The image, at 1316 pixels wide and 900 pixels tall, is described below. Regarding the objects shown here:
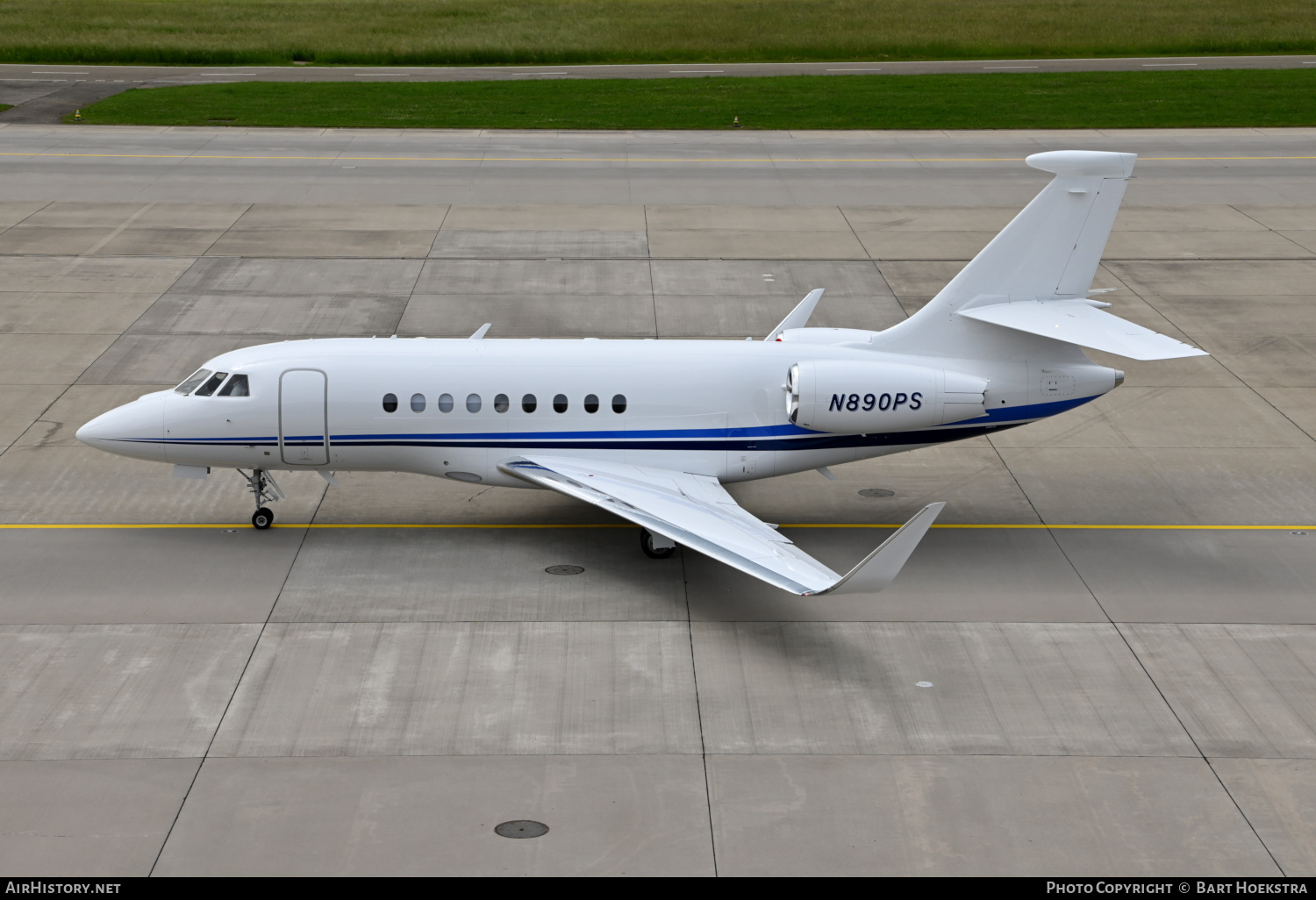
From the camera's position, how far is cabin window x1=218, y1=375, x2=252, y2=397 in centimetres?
2086

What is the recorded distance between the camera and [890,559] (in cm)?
1581

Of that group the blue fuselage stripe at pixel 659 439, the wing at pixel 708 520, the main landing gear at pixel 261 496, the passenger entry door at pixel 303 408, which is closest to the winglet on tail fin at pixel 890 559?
the wing at pixel 708 520

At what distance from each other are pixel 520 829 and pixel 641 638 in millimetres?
4578

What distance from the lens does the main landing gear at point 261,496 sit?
21.5m

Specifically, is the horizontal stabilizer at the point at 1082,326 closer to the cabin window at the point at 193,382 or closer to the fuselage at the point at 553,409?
the fuselage at the point at 553,409

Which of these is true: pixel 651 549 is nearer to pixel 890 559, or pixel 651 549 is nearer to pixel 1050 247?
pixel 890 559

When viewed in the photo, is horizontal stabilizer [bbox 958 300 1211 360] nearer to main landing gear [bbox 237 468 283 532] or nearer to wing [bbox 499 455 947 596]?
wing [bbox 499 455 947 596]

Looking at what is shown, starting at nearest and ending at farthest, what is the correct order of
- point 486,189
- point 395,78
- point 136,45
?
point 486,189, point 395,78, point 136,45

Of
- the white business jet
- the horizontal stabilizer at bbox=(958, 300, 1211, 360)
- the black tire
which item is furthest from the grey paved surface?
the horizontal stabilizer at bbox=(958, 300, 1211, 360)

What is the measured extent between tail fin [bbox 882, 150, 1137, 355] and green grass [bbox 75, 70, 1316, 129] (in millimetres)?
34401

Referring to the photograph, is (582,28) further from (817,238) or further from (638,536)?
(638,536)

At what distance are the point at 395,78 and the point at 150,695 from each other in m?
51.8
